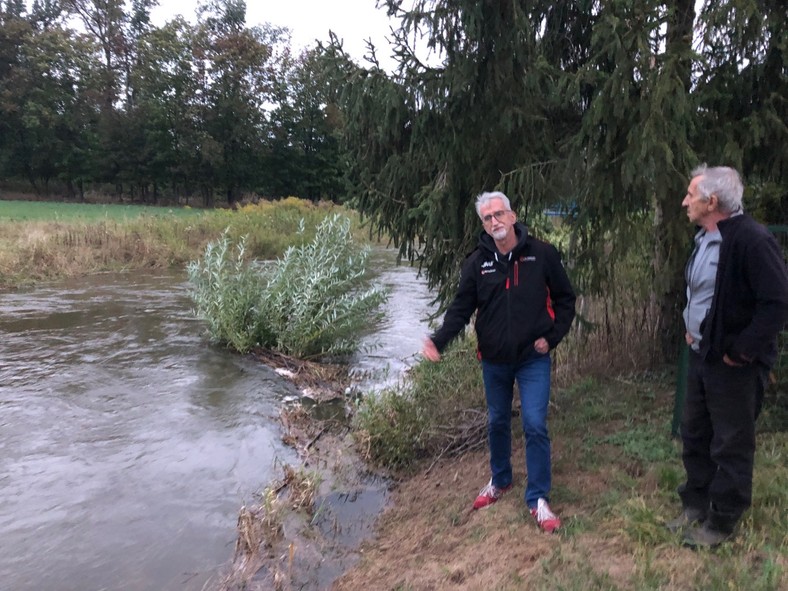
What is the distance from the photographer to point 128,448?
6.48 meters

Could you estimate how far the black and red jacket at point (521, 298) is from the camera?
3.83 m

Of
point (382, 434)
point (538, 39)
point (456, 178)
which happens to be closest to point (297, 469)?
point (382, 434)

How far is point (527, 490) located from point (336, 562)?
1.40 metres

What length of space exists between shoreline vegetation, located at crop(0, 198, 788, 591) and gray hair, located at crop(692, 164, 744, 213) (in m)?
1.57

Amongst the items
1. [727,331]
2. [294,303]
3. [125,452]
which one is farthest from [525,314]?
[294,303]

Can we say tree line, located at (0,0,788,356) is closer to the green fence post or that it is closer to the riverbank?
the green fence post

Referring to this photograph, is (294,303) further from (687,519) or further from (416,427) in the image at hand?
(687,519)

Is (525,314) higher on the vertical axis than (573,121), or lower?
lower

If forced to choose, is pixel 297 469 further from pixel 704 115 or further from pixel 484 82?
pixel 704 115

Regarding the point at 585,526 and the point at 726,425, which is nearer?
the point at 726,425

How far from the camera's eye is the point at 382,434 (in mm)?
5883

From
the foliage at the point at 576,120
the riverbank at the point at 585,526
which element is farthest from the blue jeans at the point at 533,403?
the foliage at the point at 576,120

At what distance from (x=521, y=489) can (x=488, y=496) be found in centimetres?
24

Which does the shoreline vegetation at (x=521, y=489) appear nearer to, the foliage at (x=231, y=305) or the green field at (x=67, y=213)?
the foliage at (x=231, y=305)
